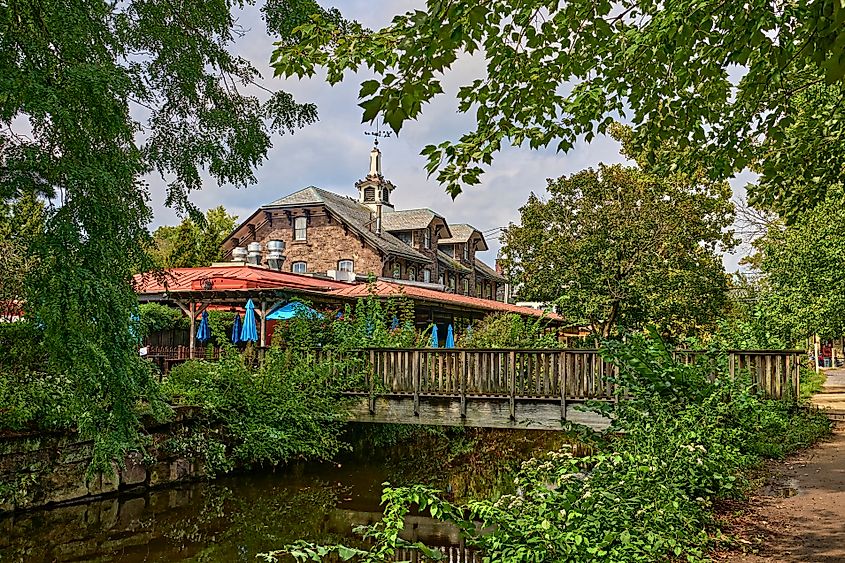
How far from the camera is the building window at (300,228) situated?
3619 cm

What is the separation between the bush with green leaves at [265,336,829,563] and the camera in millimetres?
4867

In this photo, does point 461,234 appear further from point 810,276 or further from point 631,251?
point 810,276

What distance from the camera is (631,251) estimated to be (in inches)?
969

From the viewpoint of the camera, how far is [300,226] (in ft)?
119

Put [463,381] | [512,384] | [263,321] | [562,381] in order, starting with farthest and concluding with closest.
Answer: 1. [263,321]
2. [463,381]
3. [512,384]
4. [562,381]

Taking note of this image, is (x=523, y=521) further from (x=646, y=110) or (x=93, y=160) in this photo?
(x=93, y=160)

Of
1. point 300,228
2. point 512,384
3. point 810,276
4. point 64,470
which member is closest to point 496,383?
point 512,384

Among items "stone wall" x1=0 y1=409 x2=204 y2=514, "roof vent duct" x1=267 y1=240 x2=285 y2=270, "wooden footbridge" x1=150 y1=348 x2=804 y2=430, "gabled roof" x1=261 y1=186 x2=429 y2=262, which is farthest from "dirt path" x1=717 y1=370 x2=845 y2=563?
"gabled roof" x1=261 y1=186 x2=429 y2=262

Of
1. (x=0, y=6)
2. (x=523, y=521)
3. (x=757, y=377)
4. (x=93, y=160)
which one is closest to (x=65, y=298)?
(x=93, y=160)

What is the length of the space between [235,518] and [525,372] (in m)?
5.50

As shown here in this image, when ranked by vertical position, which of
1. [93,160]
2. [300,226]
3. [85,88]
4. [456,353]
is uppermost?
[300,226]

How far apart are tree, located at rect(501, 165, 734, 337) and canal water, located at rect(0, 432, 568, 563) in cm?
1128

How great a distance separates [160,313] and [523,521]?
66.3 ft

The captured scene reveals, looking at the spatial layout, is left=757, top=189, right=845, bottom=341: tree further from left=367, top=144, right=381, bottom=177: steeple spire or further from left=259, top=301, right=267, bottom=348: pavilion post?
left=367, top=144, right=381, bottom=177: steeple spire
